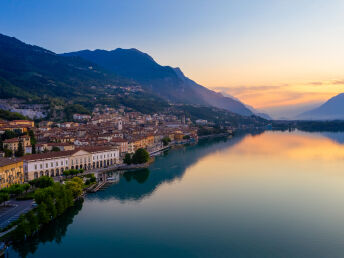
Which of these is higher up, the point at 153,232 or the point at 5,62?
the point at 5,62

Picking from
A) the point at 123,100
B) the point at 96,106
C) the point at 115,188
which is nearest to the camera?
the point at 115,188

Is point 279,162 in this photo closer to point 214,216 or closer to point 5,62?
point 214,216

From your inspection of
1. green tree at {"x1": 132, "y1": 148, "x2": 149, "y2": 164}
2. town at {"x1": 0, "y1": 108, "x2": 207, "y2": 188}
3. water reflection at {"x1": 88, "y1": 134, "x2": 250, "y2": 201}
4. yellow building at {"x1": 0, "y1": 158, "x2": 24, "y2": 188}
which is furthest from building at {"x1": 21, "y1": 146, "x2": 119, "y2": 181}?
water reflection at {"x1": 88, "y1": 134, "x2": 250, "y2": 201}

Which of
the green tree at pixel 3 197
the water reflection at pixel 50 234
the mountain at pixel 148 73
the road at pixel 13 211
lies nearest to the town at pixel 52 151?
the road at pixel 13 211

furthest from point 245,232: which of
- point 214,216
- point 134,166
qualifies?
point 134,166

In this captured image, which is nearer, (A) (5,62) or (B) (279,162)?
(B) (279,162)

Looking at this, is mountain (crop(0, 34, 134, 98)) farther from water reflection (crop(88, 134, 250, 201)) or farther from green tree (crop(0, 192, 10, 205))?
green tree (crop(0, 192, 10, 205))

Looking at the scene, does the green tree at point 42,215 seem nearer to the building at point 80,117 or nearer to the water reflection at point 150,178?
the water reflection at point 150,178

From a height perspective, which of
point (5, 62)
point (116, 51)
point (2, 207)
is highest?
point (116, 51)
